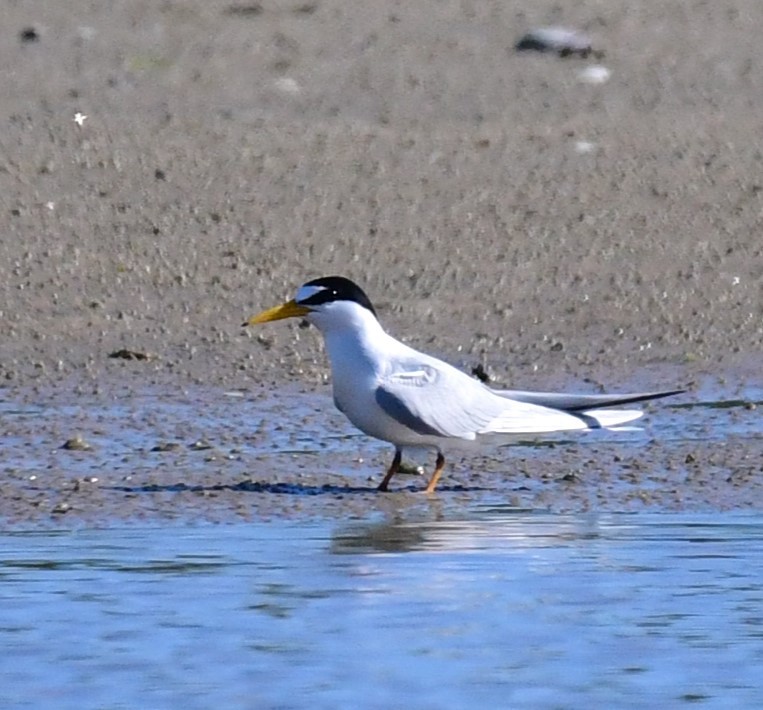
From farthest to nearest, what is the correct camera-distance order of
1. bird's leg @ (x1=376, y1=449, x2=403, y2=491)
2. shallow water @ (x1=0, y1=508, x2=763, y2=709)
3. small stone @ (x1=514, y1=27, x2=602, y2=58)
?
small stone @ (x1=514, y1=27, x2=602, y2=58) < bird's leg @ (x1=376, y1=449, x2=403, y2=491) < shallow water @ (x1=0, y1=508, x2=763, y2=709)

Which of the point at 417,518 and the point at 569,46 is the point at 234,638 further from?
the point at 569,46

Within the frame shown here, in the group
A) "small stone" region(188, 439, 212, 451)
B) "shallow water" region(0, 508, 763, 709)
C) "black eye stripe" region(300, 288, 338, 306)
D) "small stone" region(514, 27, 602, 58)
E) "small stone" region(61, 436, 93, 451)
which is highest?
"small stone" region(514, 27, 602, 58)

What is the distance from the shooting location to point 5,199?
12062mm

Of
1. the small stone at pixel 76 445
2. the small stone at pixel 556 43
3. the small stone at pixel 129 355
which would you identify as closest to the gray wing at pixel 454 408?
the small stone at pixel 76 445

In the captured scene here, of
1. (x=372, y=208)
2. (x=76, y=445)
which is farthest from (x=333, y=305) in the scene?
(x=372, y=208)

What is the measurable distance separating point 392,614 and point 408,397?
1.65 meters

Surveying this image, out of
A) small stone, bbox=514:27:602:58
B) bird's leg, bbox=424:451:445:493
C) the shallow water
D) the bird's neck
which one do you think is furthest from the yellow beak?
small stone, bbox=514:27:602:58

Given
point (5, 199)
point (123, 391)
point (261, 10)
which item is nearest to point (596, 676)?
point (123, 391)

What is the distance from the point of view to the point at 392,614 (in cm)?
662

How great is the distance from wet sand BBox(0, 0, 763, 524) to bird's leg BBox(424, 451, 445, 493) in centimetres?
12

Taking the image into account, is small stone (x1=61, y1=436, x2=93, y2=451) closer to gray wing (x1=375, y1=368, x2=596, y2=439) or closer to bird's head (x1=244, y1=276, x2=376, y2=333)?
bird's head (x1=244, y1=276, x2=376, y2=333)

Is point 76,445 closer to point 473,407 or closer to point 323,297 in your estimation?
point 323,297

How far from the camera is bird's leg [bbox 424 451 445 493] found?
27.6 ft

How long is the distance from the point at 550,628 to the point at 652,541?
1.07m
